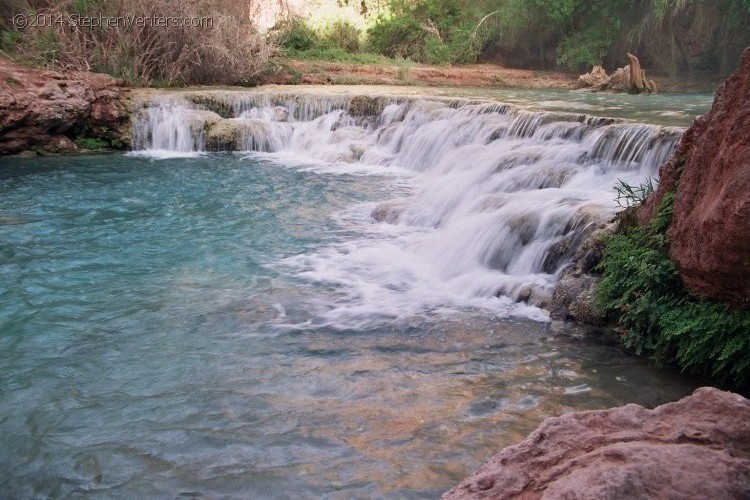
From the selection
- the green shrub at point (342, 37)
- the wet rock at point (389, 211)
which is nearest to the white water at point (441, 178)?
the wet rock at point (389, 211)

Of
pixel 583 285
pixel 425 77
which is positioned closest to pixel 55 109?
pixel 583 285

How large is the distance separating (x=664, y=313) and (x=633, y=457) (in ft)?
8.22

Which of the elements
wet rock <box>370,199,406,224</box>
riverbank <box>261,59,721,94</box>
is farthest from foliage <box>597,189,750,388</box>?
riverbank <box>261,59,721,94</box>

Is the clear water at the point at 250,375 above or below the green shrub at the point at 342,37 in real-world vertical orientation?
below

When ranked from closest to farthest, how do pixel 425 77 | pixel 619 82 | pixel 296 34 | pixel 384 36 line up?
1. pixel 619 82
2. pixel 425 77
3. pixel 296 34
4. pixel 384 36

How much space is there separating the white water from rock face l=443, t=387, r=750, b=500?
9.80 ft

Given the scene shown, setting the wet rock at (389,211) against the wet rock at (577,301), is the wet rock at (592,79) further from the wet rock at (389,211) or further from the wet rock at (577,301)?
the wet rock at (577,301)

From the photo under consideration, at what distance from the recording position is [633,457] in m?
2.07

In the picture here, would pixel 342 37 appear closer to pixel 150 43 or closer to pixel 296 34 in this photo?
pixel 296 34

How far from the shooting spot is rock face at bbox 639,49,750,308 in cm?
369

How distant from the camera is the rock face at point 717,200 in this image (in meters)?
3.69

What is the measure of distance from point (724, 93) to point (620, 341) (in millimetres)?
1745

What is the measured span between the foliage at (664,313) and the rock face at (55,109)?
11.0 meters

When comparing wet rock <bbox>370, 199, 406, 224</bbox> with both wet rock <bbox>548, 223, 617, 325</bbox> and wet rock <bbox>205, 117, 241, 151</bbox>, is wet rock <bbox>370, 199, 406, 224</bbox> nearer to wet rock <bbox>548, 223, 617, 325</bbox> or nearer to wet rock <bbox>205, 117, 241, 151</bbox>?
wet rock <bbox>548, 223, 617, 325</bbox>
